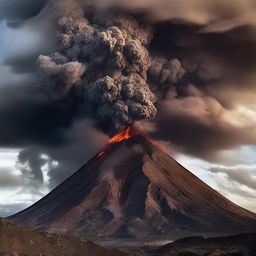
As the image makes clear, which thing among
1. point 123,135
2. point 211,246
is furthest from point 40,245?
point 123,135

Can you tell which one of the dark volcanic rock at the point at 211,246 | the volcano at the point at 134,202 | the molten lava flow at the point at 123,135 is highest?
the molten lava flow at the point at 123,135

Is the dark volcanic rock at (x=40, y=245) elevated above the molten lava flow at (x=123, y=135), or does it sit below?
below

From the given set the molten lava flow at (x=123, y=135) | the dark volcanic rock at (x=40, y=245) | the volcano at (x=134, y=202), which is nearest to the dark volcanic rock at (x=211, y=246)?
A: the dark volcanic rock at (x=40, y=245)

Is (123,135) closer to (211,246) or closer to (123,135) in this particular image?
(123,135)

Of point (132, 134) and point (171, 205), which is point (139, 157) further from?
point (171, 205)

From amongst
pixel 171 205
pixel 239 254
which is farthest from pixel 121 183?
pixel 239 254

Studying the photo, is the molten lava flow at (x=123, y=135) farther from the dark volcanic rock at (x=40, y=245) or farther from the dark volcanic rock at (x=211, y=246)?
the dark volcanic rock at (x=40, y=245)

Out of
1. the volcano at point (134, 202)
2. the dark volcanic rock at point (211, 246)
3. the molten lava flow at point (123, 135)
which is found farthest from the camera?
the molten lava flow at point (123, 135)
